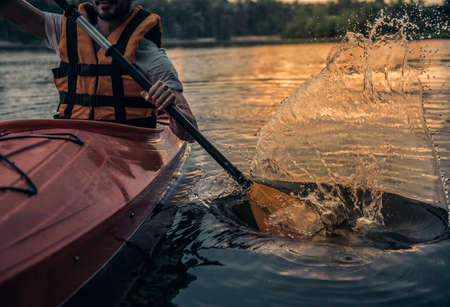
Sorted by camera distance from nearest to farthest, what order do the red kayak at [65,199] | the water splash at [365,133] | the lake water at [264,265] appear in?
the red kayak at [65,199]
the lake water at [264,265]
the water splash at [365,133]

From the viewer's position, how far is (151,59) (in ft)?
9.95

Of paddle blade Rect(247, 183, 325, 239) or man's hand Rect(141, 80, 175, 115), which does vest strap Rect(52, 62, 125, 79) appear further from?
paddle blade Rect(247, 183, 325, 239)

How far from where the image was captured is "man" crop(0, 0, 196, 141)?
293 centimetres

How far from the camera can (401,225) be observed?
3.04 m

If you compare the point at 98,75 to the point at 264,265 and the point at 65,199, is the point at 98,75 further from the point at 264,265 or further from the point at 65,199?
the point at 264,265

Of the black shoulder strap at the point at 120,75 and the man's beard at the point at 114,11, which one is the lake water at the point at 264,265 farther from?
the man's beard at the point at 114,11

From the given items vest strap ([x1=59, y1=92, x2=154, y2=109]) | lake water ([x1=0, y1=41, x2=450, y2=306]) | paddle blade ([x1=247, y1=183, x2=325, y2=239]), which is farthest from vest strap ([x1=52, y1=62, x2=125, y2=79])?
paddle blade ([x1=247, y1=183, x2=325, y2=239])

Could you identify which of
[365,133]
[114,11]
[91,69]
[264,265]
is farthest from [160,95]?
[365,133]

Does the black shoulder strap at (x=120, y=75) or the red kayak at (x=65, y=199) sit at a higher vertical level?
the black shoulder strap at (x=120, y=75)

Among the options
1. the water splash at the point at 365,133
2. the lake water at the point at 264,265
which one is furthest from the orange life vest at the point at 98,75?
the water splash at the point at 365,133

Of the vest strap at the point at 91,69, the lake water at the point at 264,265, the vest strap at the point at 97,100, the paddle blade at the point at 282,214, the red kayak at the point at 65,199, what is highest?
the vest strap at the point at 91,69

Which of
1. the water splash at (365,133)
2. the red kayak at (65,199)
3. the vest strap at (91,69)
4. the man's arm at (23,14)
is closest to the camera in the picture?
the red kayak at (65,199)

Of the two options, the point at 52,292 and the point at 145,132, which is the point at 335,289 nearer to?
the point at 52,292

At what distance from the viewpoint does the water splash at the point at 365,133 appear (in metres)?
3.61
